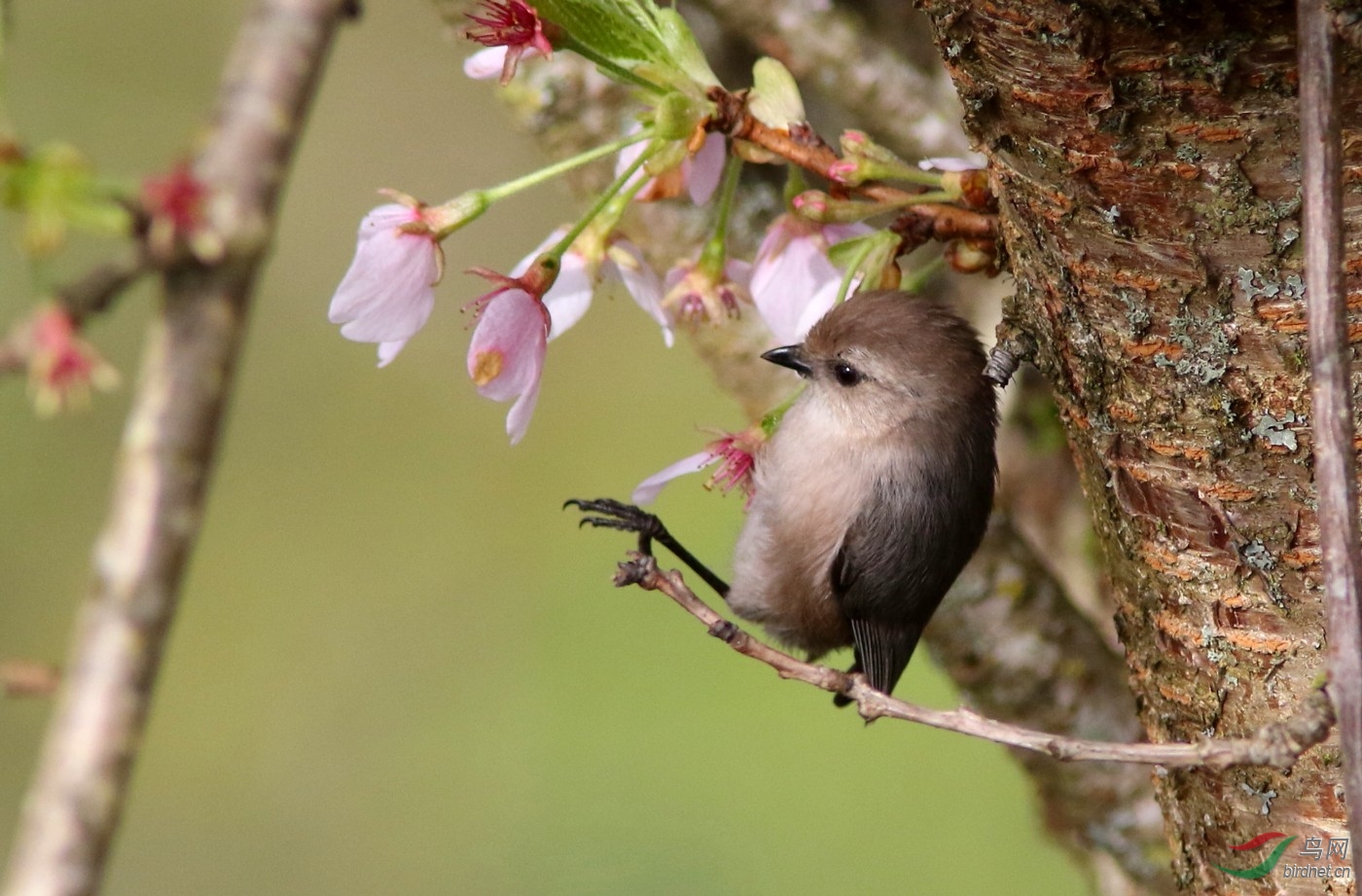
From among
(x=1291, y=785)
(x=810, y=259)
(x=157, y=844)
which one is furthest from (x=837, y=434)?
(x=157, y=844)

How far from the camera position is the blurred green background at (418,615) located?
11.6ft

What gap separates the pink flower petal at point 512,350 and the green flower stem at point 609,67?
20 centimetres

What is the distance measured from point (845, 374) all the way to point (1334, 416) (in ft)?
2.75

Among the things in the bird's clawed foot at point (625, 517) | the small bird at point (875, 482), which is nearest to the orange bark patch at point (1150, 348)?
the small bird at point (875, 482)

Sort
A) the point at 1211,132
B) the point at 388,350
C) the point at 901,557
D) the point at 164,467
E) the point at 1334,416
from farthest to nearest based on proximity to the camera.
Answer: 1. the point at 164,467
2. the point at 901,557
3. the point at 388,350
4. the point at 1211,132
5. the point at 1334,416

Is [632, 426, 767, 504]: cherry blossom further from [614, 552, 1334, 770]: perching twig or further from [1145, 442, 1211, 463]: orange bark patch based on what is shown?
[1145, 442, 1211, 463]: orange bark patch

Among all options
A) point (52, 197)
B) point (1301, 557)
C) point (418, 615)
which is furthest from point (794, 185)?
point (418, 615)

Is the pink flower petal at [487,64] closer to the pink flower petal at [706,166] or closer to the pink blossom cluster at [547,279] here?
the pink blossom cluster at [547,279]

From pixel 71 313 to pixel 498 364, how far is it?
3.02ft

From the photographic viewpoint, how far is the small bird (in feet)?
4.59

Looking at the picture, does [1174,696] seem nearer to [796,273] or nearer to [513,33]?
[796,273]

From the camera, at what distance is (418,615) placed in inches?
171
